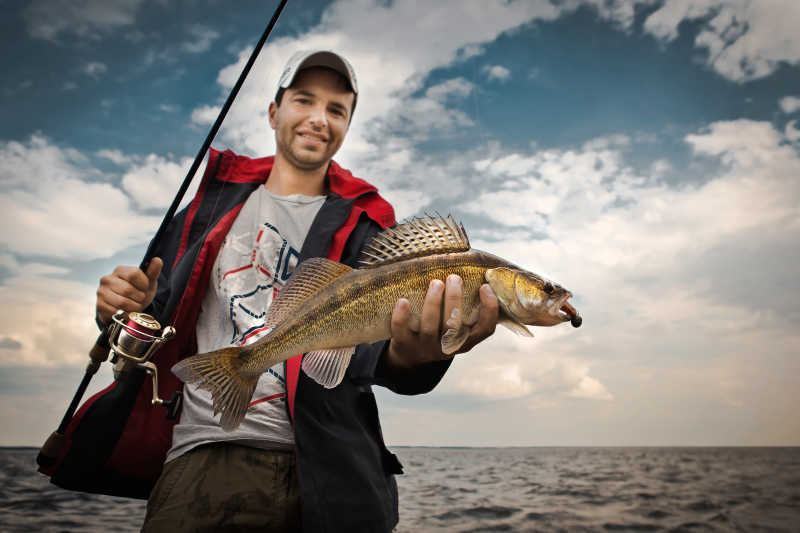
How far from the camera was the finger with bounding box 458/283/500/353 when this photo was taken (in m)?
2.65

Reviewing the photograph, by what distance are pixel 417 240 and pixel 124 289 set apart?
1668 mm

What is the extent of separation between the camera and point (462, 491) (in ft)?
69.3

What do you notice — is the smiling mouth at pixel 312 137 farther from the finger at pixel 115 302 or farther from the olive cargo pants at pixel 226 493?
the olive cargo pants at pixel 226 493

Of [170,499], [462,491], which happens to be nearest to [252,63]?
[170,499]

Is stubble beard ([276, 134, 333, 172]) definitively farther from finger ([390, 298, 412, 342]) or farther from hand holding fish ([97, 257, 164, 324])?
finger ([390, 298, 412, 342])

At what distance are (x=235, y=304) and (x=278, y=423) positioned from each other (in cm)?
83

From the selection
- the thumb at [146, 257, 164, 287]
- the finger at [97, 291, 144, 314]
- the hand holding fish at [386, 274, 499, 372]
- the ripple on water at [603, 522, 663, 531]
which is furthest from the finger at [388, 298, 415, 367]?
the ripple on water at [603, 522, 663, 531]

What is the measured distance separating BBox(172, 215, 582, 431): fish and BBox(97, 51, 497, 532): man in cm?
9

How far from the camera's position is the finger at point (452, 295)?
2.62m

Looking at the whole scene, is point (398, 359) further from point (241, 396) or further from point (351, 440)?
point (241, 396)

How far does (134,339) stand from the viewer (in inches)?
101

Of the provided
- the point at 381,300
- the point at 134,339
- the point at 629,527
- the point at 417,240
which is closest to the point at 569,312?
the point at 417,240

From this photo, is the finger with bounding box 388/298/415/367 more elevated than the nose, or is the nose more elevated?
the nose

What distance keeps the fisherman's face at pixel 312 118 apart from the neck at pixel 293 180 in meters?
0.05
